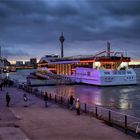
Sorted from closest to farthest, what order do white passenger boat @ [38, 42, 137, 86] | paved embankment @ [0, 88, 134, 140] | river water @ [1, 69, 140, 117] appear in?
paved embankment @ [0, 88, 134, 140] < river water @ [1, 69, 140, 117] < white passenger boat @ [38, 42, 137, 86]

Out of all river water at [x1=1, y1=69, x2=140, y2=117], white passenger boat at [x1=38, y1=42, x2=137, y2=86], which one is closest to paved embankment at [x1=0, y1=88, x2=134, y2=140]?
river water at [x1=1, y1=69, x2=140, y2=117]

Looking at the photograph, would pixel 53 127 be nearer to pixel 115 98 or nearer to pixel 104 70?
pixel 115 98

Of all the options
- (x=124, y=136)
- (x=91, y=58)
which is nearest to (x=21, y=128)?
(x=124, y=136)

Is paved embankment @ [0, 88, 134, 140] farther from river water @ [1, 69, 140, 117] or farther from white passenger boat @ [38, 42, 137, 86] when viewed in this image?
white passenger boat @ [38, 42, 137, 86]

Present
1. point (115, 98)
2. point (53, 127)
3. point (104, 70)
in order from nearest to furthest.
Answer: point (53, 127), point (115, 98), point (104, 70)

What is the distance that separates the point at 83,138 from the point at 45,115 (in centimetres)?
925

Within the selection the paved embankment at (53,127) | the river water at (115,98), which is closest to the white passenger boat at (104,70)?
the river water at (115,98)

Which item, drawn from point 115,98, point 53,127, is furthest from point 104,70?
point 53,127

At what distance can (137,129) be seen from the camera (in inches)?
846

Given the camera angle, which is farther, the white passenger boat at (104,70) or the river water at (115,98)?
the white passenger boat at (104,70)

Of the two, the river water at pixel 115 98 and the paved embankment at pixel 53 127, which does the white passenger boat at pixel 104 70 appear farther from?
the paved embankment at pixel 53 127

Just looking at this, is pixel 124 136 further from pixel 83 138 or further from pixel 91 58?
pixel 91 58

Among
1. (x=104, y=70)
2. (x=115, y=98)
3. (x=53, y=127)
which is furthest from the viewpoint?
(x=104, y=70)

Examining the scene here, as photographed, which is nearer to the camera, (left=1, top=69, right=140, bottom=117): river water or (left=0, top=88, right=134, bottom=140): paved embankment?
(left=0, top=88, right=134, bottom=140): paved embankment
